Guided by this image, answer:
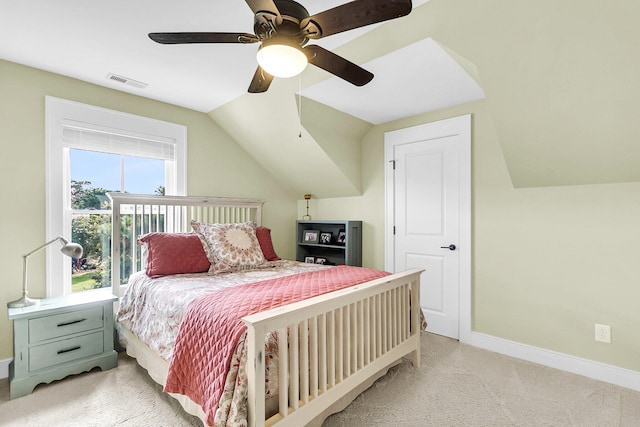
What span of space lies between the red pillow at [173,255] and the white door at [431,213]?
6.63 ft

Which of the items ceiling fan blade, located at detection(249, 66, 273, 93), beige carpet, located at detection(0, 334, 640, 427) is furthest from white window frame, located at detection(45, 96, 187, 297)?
ceiling fan blade, located at detection(249, 66, 273, 93)

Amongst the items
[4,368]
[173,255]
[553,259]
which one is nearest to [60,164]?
[173,255]

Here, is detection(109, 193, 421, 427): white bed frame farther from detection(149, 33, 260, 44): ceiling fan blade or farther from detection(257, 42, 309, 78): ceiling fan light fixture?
detection(149, 33, 260, 44): ceiling fan blade

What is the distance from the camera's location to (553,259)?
2545 mm

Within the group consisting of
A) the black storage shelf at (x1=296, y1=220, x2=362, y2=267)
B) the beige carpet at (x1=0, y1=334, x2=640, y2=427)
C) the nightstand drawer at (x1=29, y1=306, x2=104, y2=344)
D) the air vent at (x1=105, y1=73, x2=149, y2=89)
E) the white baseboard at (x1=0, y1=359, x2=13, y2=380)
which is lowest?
the beige carpet at (x1=0, y1=334, x2=640, y2=427)

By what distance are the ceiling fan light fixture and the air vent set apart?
1849 mm

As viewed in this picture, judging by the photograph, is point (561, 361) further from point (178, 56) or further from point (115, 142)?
point (115, 142)

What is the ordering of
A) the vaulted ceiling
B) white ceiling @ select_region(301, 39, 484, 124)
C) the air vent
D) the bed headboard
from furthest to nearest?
the bed headboard → the air vent → white ceiling @ select_region(301, 39, 484, 124) → the vaulted ceiling

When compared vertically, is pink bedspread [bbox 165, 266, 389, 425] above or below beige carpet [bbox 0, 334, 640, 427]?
above

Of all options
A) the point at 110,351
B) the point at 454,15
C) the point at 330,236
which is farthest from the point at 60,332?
Answer: the point at 454,15

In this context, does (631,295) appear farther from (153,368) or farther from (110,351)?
(110,351)

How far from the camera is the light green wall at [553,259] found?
226 cm

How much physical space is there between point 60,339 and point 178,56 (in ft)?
7.20

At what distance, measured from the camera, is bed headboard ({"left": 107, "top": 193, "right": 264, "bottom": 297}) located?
275cm
